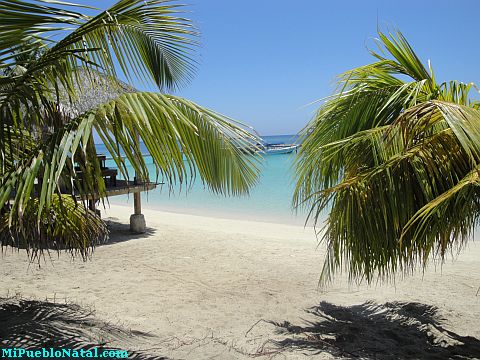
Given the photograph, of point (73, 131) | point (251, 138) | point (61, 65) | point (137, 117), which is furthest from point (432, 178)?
point (61, 65)

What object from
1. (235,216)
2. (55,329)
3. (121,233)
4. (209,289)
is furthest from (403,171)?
(235,216)

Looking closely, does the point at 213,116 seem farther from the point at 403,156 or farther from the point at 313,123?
the point at 313,123

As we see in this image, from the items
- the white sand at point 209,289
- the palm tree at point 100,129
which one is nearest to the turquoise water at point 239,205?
the white sand at point 209,289

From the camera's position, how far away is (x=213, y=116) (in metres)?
2.36

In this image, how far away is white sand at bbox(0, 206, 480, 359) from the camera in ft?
12.8

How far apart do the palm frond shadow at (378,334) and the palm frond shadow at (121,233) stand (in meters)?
4.78

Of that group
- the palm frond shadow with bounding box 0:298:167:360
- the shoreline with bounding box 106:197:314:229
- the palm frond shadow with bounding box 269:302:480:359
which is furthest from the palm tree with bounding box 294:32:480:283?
the shoreline with bounding box 106:197:314:229

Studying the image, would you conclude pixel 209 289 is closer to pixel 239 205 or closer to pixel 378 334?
pixel 378 334

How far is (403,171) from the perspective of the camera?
8.58 ft

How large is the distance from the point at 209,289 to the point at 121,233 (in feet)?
14.0

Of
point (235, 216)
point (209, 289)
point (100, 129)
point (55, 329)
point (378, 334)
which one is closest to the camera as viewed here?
point (100, 129)

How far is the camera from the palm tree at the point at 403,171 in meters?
2.35

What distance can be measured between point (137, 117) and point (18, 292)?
3.50 m

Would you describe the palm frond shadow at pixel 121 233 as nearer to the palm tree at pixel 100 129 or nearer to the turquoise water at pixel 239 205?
the turquoise water at pixel 239 205
